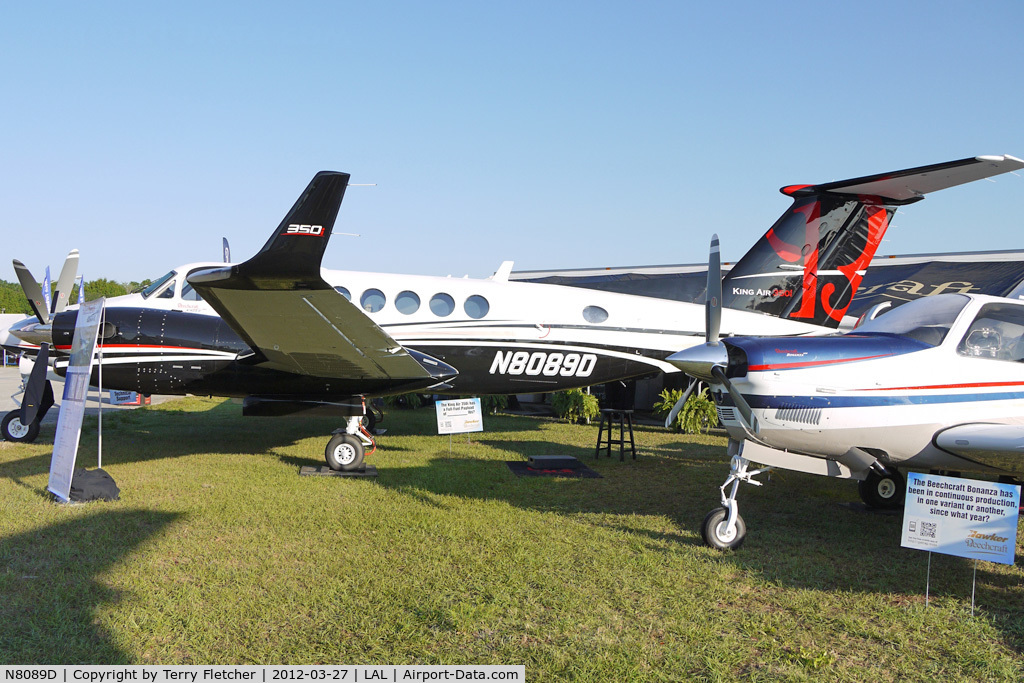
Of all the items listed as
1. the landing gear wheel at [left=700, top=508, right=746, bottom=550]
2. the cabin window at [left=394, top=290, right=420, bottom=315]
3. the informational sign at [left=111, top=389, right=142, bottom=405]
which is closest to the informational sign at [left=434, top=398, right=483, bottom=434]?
the cabin window at [left=394, top=290, right=420, bottom=315]

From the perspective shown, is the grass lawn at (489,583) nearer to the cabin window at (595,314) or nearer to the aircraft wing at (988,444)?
the aircraft wing at (988,444)

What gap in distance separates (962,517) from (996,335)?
1.99 m

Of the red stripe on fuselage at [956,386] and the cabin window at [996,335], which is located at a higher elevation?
the cabin window at [996,335]

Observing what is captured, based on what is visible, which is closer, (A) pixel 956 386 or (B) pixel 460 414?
(A) pixel 956 386

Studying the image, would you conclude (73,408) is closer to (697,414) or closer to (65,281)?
(65,281)

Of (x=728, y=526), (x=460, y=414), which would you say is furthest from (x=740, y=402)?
(x=460, y=414)

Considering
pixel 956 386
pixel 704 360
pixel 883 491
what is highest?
pixel 704 360

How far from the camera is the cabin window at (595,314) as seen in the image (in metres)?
11.0

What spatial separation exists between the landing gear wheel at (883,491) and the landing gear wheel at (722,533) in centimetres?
A: 272

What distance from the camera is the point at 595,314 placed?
36.3 ft

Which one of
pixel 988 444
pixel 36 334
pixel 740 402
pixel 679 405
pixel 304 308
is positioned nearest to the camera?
pixel 988 444

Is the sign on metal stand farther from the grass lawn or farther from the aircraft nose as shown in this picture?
the aircraft nose

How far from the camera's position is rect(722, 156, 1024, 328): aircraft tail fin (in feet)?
30.1
